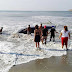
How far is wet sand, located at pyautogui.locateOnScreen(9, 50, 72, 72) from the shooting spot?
5469mm

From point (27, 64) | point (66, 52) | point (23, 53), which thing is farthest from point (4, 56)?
point (66, 52)

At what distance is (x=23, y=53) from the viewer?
7746 mm

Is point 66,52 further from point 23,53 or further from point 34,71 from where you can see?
point 34,71

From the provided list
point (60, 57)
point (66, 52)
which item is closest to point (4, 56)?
point (60, 57)

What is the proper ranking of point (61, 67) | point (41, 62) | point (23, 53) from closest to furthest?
point (61, 67) → point (41, 62) → point (23, 53)

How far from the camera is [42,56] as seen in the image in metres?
7.16

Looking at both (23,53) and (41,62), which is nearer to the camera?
(41,62)

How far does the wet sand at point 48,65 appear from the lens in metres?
5.47

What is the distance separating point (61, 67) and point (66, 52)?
2.18 metres

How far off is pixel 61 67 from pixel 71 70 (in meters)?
0.45

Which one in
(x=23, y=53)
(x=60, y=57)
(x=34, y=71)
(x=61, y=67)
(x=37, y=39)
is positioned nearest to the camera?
(x=34, y=71)

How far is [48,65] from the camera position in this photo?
19.5 ft

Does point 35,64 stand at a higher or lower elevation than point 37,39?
lower

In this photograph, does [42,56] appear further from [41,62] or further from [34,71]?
[34,71]
